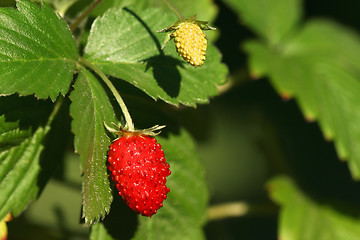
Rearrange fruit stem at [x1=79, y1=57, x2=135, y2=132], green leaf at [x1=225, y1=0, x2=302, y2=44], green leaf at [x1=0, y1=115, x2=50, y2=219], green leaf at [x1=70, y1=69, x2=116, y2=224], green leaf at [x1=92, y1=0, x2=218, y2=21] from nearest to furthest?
green leaf at [x1=70, y1=69, x2=116, y2=224] → fruit stem at [x1=79, y1=57, x2=135, y2=132] → green leaf at [x1=0, y1=115, x2=50, y2=219] → green leaf at [x1=92, y1=0, x2=218, y2=21] → green leaf at [x1=225, y1=0, x2=302, y2=44]

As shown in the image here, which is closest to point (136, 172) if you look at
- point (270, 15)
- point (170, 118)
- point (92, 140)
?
point (92, 140)

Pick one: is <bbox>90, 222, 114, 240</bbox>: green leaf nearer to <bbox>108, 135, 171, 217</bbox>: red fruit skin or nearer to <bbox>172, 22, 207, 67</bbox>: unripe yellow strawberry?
<bbox>108, 135, 171, 217</bbox>: red fruit skin

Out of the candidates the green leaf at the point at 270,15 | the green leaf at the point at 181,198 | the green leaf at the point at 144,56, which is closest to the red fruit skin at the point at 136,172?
the green leaf at the point at 144,56

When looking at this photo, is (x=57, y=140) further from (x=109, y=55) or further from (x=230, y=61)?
(x=230, y=61)

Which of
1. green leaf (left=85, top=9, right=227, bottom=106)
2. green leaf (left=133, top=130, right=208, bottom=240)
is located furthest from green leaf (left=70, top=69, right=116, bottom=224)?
green leaf (left=133, top=130, right=208, bottom=240)

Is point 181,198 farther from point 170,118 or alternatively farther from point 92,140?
point 92,140

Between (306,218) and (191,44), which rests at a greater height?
(191,44)

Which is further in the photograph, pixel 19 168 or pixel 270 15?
pixel 270 15
